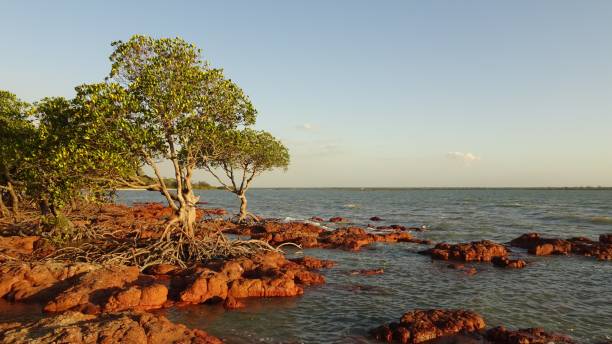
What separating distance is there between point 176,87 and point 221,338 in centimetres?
1376

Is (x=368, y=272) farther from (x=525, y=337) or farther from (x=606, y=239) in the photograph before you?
(x=606, y=239)

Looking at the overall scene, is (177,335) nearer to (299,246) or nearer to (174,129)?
(174,129)

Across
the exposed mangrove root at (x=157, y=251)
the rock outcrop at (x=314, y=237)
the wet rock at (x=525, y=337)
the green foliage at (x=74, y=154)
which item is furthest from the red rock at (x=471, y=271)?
the green foliage at (x=74, y=154)

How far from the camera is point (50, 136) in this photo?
19.7 metres

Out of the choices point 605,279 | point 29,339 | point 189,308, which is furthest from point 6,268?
point 605,279

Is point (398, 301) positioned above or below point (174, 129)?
below

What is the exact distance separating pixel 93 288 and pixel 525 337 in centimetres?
1686

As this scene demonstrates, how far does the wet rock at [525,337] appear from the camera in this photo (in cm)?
1274

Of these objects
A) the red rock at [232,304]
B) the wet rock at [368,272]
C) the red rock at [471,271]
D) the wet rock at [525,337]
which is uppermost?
the wet rock at [525,337]

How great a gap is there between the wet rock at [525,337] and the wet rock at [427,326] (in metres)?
0.75

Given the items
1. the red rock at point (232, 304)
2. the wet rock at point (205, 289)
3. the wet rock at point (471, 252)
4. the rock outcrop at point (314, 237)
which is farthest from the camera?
the rock outcrop at point (314, 237)

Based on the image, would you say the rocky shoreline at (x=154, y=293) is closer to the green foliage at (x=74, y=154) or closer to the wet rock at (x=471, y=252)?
the wet rock at (x=471, y=252)

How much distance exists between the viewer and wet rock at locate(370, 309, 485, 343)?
43.4ft

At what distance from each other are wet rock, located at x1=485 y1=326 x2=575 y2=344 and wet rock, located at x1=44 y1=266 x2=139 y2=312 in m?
15.0
